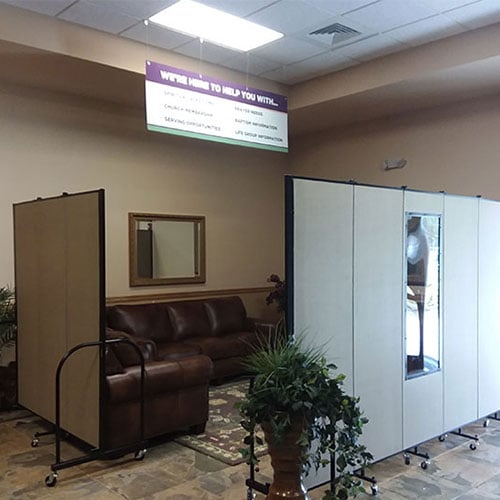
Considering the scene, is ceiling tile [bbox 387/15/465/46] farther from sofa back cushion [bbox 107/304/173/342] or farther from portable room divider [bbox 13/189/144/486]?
sofa back cushion [bbox 107/304/173/342]

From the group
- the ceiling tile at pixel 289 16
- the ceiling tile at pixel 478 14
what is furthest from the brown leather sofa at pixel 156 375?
the ceiling tile at pixel 478 14

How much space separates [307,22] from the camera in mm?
4703

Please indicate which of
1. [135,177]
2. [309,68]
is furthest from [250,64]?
[135,177]

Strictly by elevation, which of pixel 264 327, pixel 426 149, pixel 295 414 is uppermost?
pixel 426 149

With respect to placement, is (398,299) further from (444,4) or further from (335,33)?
(335,33)

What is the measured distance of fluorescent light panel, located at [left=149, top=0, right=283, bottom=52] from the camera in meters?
4.46

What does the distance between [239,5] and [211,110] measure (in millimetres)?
867

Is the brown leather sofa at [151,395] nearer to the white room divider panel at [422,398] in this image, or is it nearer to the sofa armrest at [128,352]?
the sofa armrest at [128,352]

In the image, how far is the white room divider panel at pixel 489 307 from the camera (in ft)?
15.1

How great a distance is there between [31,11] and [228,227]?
3762 millimetres

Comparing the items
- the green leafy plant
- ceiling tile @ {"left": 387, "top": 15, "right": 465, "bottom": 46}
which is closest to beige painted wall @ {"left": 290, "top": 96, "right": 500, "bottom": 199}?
ceiling tile @ {"left": 387, "top": 15, "right": 465, "bottom": 46}

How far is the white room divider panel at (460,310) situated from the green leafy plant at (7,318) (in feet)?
12.6

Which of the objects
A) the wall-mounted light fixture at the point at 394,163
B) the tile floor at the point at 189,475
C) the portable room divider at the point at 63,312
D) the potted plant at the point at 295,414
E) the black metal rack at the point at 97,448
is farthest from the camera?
the wall-mounted light fixture at the point at 394,163

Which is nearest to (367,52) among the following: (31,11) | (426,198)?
(426,198)
